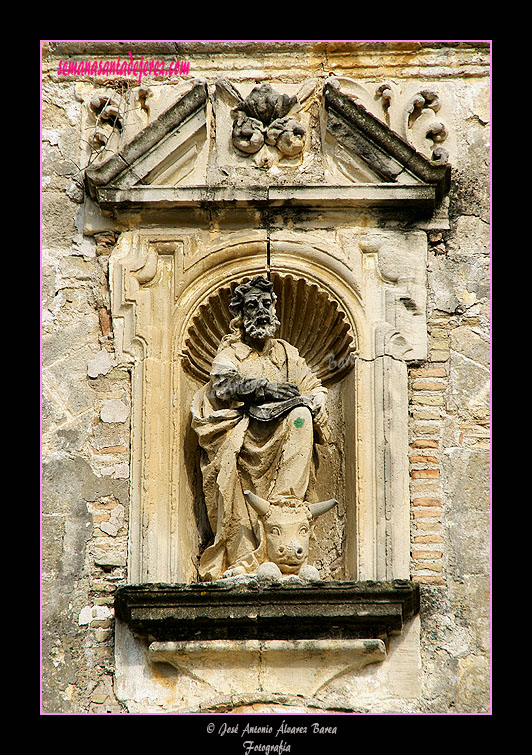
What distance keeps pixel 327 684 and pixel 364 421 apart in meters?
1.61

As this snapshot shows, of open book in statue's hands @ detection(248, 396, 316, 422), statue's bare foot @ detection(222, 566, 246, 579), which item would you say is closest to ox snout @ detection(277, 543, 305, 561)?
statue's bare foot @ detection(222, 566, 246, 579)

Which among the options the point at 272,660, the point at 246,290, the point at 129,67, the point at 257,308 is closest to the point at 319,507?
the point at 272,660

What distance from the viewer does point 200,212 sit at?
1112 cm

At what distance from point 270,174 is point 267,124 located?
0.34m

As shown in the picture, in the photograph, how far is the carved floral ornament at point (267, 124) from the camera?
11266mm

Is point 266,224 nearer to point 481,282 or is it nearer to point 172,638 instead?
point 481,282

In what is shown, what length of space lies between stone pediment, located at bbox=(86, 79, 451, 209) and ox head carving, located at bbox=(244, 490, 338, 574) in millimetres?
1927

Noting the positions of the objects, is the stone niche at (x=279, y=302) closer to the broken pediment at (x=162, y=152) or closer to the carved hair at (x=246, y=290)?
the broken pediment at (x=162, y=152)

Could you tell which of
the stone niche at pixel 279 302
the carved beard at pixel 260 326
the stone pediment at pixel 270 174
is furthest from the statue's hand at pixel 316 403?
the stone pediment at pixel 270 174

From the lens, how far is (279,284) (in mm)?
11133

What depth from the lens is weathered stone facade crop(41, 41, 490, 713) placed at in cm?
1014

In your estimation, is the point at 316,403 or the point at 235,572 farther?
the point at 316,403

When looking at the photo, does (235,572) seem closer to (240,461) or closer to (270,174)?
(240,461)

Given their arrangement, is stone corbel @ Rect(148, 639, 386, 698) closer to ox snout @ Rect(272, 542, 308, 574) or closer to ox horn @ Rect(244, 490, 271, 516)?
ox snout @ Rect(272, 542, 308, 574)
